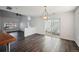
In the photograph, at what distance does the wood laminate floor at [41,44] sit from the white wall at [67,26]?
10 cm

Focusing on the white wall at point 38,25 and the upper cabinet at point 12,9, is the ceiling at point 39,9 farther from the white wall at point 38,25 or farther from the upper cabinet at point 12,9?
the white wall at point 38,25

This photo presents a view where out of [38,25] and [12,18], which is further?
[38,25]

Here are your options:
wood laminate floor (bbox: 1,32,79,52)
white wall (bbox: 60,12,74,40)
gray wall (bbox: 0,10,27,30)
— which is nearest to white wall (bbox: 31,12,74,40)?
white wall (bbox: 60,12,74,40)

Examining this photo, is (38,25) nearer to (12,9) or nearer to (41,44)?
(41,44)

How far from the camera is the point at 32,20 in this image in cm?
164

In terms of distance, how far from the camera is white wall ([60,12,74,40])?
146 centimetres

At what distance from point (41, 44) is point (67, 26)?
Answer: 2.03 feet

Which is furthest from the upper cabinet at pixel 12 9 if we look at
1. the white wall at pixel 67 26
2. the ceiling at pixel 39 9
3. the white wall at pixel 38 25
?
the white wall at pixel 67 26

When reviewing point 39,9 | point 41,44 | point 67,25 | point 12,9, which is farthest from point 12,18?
point 67,25

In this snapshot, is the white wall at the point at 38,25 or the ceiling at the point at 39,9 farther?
the white wall at the point at 38,25

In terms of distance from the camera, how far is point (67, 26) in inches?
59.8

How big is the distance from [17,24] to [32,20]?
317 mm

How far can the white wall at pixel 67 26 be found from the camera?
1459 mm
